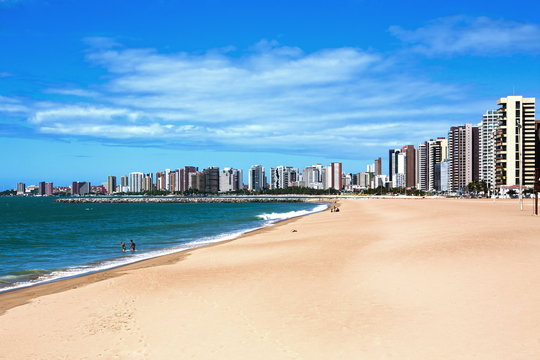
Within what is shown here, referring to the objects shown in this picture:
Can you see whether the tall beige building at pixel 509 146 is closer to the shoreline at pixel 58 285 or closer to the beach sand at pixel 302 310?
the beach sand at pixel 302 310

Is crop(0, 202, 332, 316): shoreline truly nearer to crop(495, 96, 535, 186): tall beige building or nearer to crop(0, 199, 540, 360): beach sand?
crop(0, 199, 540, 360): beach sand

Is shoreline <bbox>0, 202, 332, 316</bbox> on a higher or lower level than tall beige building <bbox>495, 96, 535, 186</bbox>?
lower

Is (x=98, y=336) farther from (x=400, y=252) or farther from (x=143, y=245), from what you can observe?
(x=143, y=245)

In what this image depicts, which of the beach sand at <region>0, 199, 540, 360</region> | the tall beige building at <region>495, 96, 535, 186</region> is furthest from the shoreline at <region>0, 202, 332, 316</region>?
the tall beige building at <region>495, 96, 535, 186</region>

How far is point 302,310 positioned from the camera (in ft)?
31.5

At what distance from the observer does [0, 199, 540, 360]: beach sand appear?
735cm

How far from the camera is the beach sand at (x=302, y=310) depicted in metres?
7.35

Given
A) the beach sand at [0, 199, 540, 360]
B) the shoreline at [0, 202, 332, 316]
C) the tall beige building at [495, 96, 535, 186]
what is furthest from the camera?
the tall beige building at [495, 96, 535, 186]

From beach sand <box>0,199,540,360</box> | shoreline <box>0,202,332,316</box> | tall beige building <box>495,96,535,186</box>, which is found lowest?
shoreline <box>0,202,332,316</box>

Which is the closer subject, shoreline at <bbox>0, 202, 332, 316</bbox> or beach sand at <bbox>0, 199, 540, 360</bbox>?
beach sand at <bbox>0, 199, 540, 360</bbox>

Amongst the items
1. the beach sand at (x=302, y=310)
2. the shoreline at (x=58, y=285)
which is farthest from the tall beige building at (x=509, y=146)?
the shoreline at (x=58, y=285)

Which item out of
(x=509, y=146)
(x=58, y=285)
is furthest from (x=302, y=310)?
(x=509, y=146)

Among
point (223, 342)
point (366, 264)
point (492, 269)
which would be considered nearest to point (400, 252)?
point (366, 264)

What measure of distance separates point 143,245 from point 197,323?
22.1m
